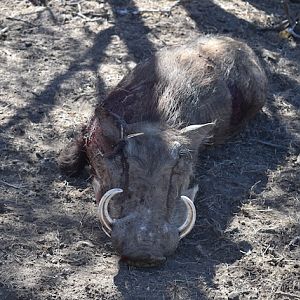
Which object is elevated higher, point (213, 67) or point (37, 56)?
point (213, 67)

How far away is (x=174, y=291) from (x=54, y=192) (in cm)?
120

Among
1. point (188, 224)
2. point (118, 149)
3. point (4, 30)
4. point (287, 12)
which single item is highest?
point (118, 149)

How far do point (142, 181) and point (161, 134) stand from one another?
0.46 meters

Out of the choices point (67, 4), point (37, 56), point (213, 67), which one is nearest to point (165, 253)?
point (213, 67)

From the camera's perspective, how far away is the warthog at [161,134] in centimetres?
421

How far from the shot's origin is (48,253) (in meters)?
4.23

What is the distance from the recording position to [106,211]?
424 centimetres

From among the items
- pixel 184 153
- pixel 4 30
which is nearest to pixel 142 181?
pixel 184 153

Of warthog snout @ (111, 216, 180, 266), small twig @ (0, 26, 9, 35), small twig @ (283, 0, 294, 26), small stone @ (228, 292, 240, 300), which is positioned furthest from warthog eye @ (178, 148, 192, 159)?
small twig @ (283, 0, 294, 26)

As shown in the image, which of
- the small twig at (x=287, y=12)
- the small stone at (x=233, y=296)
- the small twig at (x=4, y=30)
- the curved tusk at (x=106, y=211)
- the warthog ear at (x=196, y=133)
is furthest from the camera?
the small twig at (x=287, y=12)

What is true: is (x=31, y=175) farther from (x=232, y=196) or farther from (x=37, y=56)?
(x=37, y=56)

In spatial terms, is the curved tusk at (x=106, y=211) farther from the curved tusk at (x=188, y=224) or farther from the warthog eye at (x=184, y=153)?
the warthog eye at (x=184, y=153)

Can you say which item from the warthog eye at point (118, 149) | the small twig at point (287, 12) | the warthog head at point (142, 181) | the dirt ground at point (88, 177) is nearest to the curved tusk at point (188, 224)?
the warthog head at point (142, 181)

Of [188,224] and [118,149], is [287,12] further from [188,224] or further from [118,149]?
[188,224]
